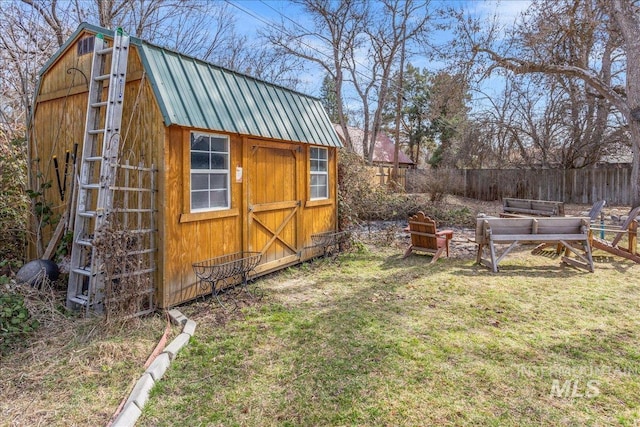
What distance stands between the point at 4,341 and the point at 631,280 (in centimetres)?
781

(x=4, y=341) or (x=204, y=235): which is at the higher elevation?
(x=204, y=235)

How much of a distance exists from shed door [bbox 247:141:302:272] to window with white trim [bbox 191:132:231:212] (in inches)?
18.3

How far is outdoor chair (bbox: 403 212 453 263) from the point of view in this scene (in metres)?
7.01

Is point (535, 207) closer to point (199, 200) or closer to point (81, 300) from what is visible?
point (199, 200)

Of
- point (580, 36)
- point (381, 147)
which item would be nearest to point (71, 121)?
point (580, 36)

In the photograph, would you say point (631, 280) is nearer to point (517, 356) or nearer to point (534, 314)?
point (534, 314)

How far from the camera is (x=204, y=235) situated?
4785 millimetres

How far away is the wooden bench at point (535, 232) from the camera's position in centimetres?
614

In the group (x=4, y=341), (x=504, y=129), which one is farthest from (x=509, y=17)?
(x=4, y=341)

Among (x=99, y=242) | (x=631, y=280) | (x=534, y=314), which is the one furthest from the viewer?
(x=631, y=280)

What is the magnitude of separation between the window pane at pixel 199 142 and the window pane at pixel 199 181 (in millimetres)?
334

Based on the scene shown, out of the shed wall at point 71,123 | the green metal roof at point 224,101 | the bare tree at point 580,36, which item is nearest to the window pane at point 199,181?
the shed wall at point 71,123

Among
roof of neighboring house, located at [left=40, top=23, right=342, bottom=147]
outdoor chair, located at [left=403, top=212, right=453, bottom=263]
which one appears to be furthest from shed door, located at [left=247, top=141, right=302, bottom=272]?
outdoor chair, located at [left=403, top=212, right=453, bottom=263]

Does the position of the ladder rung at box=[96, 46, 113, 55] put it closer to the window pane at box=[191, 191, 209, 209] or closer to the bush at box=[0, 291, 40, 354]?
the window pane at box=[191, 191, 209, 209]
